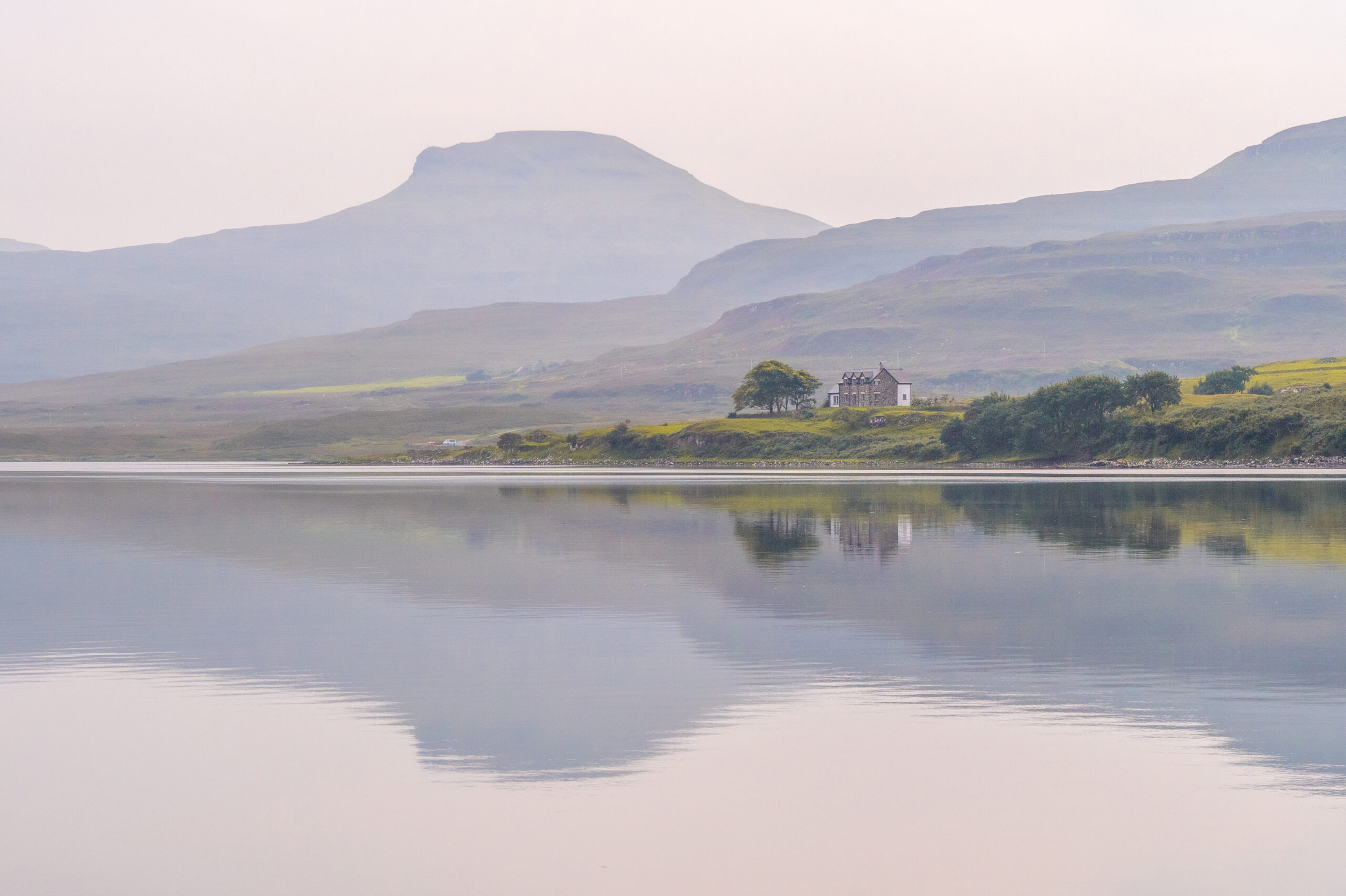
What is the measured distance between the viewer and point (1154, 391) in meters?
171

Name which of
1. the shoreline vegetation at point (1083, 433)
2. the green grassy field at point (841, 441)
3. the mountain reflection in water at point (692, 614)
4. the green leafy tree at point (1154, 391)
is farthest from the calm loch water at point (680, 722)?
the green grassy field at point (841, 441)

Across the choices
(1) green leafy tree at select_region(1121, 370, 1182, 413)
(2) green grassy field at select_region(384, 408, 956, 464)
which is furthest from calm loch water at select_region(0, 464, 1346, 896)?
(2) green grassy field at select_region(384, 408, 956, 464)

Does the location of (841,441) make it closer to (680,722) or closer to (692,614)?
(692,614)

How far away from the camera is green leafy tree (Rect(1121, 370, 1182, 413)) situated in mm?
169750

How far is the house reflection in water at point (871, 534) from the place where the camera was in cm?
5209

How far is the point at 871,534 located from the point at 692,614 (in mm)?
25732

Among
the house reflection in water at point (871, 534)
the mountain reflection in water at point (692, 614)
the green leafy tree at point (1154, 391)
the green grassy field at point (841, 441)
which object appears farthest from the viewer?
the green grassy field at point (841, 441)

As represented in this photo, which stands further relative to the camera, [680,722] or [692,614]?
[692,614]

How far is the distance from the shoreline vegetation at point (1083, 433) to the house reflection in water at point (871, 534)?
88018 mm

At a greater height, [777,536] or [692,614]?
[692,614]

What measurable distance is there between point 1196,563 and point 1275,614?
40.7 feet

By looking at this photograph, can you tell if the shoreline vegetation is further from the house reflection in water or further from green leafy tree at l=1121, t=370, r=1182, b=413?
the house reflection in water

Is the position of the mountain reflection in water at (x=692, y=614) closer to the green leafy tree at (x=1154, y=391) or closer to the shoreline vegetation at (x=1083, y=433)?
the shoreline vegetation at (x=1083, y=433)

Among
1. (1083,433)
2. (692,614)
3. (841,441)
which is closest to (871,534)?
(692,614)
